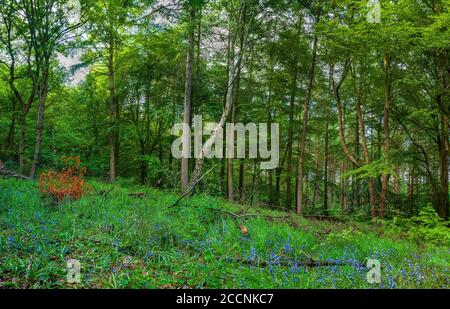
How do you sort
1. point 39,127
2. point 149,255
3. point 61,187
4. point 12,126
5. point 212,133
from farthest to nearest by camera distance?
point 12,126
point 212,133
point 39,127
point 61,187
point 149,255

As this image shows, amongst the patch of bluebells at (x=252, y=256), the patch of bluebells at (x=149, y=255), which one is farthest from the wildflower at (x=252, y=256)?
the patch of bluebells at (x=149, y=255)

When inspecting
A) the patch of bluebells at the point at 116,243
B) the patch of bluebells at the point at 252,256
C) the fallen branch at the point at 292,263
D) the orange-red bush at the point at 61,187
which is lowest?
the fallen branch at the point at 292,263

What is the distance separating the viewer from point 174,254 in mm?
3953

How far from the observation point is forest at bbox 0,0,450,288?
374 centimetres

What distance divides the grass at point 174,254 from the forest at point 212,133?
32 mm

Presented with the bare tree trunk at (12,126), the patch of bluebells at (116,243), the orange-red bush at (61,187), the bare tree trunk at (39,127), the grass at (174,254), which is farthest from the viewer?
the bare tree trunk at (12,126)

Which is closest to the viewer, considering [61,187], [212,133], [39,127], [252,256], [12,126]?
[252,256]

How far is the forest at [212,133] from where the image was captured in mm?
3736

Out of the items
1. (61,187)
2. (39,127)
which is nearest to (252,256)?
(61,187)

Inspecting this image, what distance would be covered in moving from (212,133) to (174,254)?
8.30 m

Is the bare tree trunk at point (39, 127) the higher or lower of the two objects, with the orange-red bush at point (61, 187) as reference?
higher

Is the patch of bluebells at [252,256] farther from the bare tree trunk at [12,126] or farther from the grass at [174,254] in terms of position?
the bare tree trunk at [12,126]

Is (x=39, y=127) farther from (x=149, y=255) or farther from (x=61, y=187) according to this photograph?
(x=149, y=255)
